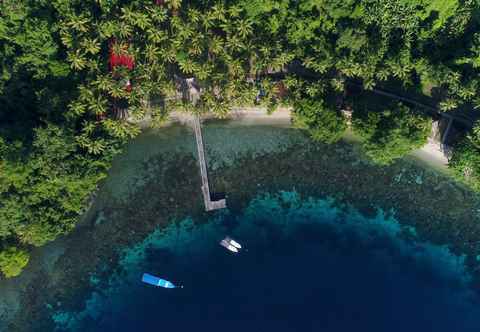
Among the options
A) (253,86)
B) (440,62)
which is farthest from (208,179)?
(440,62)

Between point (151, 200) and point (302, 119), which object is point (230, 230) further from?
point (302, 119)

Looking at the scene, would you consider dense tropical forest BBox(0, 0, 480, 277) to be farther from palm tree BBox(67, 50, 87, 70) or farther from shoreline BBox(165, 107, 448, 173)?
shoreline BBox(165, 107, 448, 173)

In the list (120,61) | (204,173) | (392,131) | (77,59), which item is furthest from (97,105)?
(392,131)

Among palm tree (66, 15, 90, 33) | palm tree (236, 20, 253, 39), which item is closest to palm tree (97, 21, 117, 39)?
palm tree (66, 15, 90, 33)

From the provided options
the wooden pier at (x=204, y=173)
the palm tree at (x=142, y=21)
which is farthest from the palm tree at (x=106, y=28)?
the wooden pier at (x=204, y=173)

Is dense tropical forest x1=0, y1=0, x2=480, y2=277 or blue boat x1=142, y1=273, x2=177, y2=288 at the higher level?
dense tropical forest x1=0, y1=0, x2=480, y2=277

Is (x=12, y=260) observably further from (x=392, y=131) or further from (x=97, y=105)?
(x=392, y=131)

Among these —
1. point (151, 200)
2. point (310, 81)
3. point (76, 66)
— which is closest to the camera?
point (76, 66)
